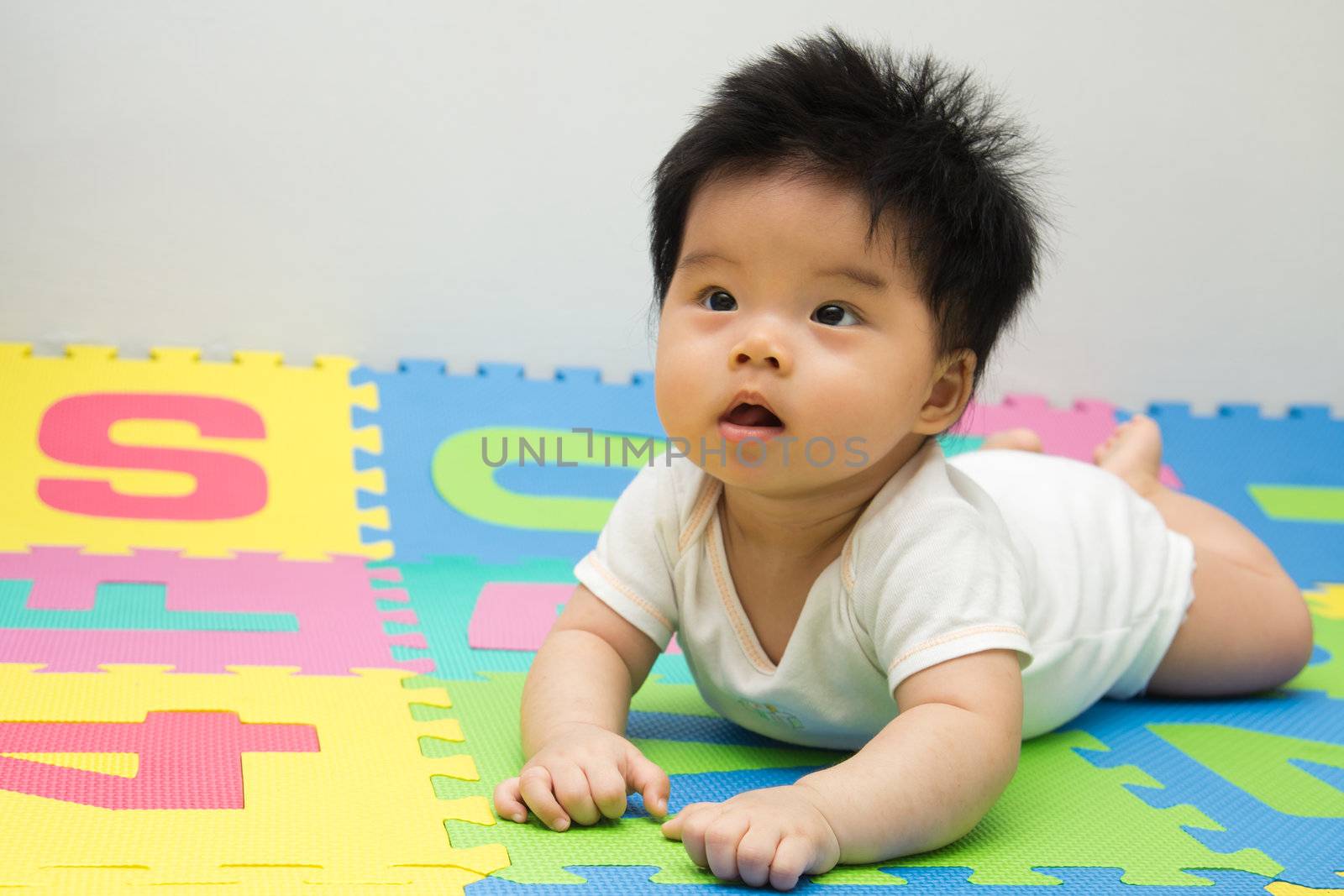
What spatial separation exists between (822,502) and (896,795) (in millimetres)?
219

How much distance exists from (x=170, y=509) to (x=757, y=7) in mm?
1005

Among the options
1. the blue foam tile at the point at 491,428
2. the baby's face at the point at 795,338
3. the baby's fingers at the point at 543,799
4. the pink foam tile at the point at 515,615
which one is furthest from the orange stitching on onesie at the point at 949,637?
the blue foam tile at the point at 491,428

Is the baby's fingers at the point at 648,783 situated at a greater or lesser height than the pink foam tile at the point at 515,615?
greater

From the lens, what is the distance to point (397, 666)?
43.6 inches

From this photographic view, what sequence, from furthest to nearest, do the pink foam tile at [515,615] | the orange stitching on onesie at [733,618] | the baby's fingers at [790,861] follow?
1. the pink foam tile at [515,615]
2. the orange stitching on onesie at [733,618]
3. the baby's fingers at [790,861]

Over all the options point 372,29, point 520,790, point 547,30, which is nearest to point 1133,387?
point 547,30

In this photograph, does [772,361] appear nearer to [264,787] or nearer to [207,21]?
[264,787]

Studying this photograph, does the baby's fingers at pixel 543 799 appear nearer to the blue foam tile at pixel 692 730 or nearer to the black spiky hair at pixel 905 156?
the blue foam tile at pixel 692 730

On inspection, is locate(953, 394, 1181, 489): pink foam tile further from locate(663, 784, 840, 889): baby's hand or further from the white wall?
locate(663, 784, 840, 889): baby's hand

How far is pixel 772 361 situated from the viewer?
2.65 feet

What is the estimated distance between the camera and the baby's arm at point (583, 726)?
0.77 meters

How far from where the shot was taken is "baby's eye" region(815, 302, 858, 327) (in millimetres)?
827

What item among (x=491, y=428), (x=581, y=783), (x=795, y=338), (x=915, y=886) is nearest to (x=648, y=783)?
(x=581, y=783)

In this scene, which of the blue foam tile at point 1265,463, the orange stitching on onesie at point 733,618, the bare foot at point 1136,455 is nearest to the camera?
the orange stitching on onesie at point 733,618
